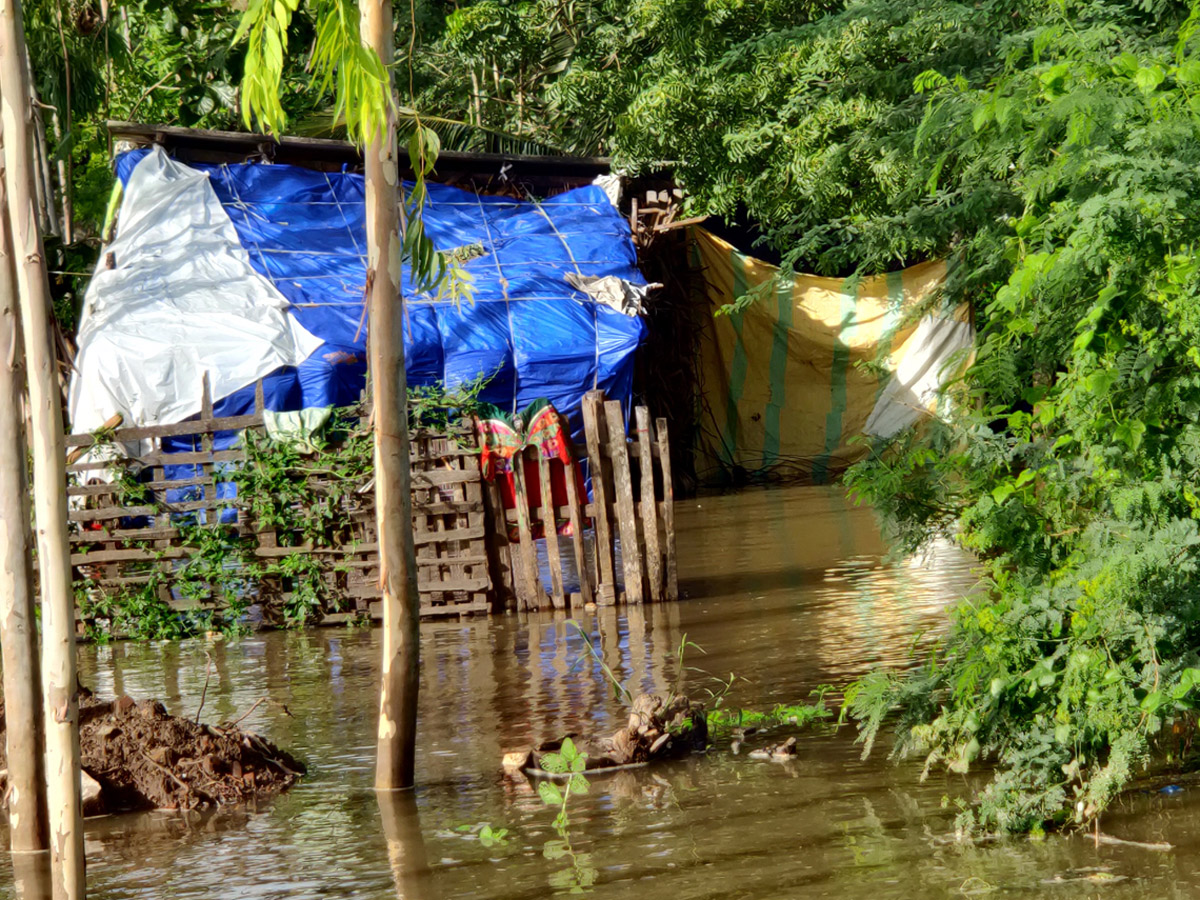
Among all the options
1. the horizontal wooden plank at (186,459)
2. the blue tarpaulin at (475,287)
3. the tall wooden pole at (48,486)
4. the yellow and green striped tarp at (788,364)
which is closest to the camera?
the tall wooden pole at (48,486)

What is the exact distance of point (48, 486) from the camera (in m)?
5.05

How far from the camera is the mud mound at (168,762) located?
270 inches

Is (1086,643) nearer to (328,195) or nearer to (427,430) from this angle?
(427,430)

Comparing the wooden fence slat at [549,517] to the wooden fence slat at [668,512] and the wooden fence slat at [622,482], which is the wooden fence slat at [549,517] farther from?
the wooden fence slat at [668,512]

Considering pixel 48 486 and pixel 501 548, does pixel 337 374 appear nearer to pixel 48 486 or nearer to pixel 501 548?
pixel 501 548

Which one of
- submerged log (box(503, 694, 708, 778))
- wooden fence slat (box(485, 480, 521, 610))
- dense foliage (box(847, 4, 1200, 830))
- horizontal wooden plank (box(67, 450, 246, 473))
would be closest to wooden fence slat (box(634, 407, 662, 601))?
wooden fence slat (box(485, 480, 521, 610))

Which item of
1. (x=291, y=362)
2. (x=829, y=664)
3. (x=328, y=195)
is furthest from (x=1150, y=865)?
(x=328, y=195)

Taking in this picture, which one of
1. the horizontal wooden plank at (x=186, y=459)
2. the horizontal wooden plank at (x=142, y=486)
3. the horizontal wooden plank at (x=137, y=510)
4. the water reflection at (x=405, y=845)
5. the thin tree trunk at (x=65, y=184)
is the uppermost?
the thin tree trunk at (x=65, y=184)

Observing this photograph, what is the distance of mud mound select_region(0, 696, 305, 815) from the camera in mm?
6867

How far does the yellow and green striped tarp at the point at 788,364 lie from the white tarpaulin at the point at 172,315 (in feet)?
26.4

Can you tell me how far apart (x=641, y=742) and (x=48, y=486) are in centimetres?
317

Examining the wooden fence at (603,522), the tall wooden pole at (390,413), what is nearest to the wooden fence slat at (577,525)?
the wooden fence at (603,522)

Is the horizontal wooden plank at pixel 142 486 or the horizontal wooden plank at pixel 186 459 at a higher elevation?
the horizontal wooden plank at pixel 186 459

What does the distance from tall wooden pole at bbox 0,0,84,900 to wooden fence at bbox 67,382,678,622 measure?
19.8 ft
